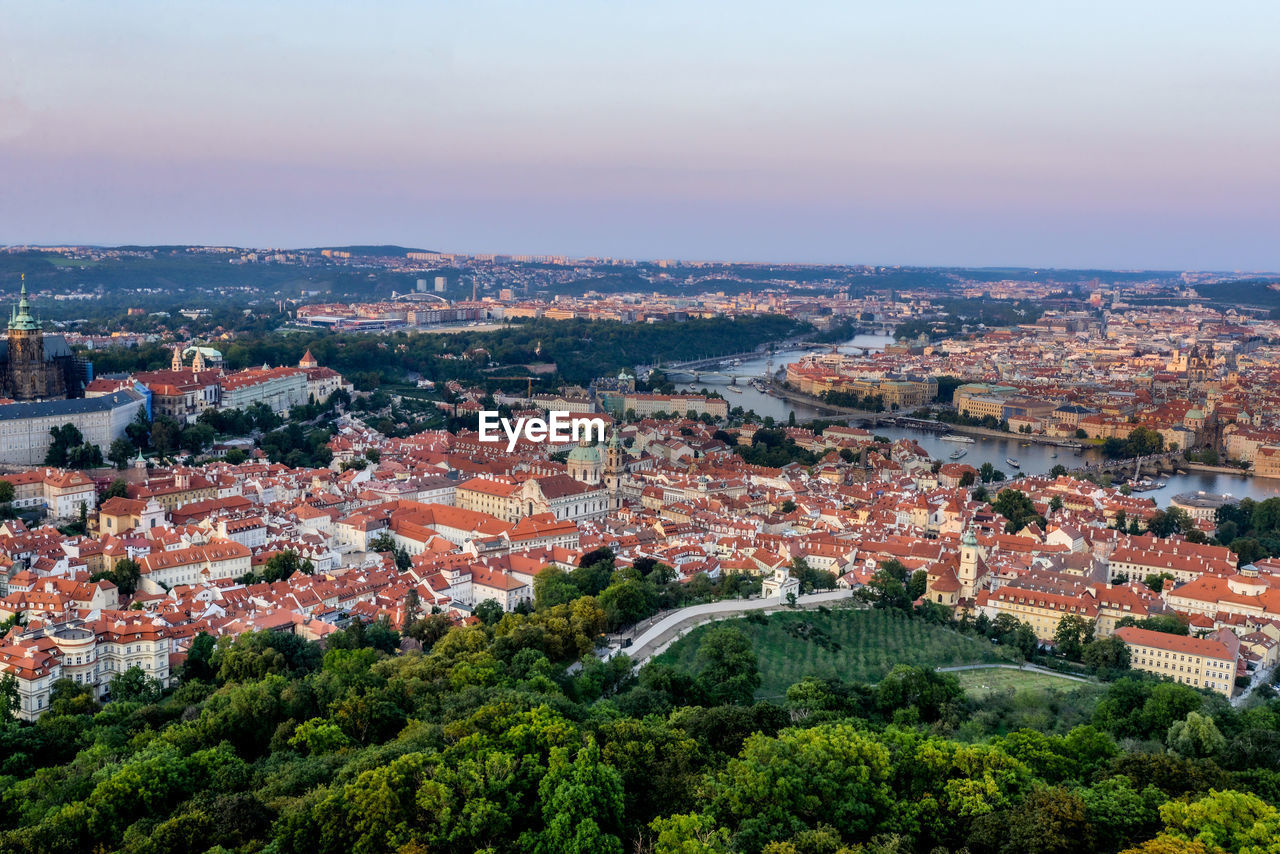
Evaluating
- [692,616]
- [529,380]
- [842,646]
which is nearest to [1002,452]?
[529,380]

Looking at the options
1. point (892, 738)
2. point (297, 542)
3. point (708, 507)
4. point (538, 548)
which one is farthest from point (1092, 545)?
point (297, 542)

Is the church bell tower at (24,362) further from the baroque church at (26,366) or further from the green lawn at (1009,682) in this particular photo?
the green lawn at (1009,682)

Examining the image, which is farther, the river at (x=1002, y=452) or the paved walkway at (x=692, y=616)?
Result: the river at (x=1002, y=452)

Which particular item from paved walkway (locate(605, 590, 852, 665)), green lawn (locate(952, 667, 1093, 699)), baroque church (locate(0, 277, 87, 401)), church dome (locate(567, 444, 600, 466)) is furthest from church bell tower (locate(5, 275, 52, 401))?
green lawn (locate(952, 667, 1093, 699))

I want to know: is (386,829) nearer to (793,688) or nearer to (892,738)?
(892,738)

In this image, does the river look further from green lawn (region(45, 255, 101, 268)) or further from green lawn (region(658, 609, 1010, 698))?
green lawn (region(45, 255, 101, 268))

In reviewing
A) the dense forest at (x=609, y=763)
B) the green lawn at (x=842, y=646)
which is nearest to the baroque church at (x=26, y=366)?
the dense forest at (x=609, y=763)
